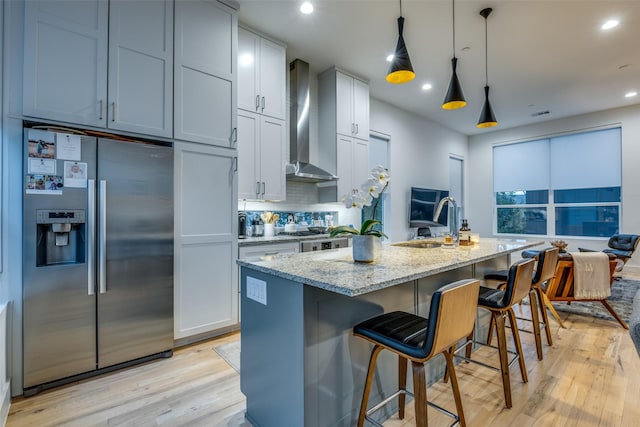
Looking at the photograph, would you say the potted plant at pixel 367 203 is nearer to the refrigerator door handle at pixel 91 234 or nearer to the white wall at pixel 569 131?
the refrigerator door handle at pixel 91 234

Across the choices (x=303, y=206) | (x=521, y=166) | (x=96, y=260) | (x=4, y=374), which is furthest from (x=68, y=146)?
(x=521, y=166)

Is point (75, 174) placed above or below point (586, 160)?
below

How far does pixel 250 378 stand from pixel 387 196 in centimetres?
455

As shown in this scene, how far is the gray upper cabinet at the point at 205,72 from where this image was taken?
8.96 feet

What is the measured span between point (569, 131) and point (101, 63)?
8003mm

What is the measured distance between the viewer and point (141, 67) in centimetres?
251

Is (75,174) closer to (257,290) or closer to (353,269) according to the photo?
(257,290)

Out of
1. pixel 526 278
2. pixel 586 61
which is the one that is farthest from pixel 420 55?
pixel 526 278

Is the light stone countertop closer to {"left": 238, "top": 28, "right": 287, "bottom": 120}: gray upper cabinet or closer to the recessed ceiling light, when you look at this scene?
{"left": 238, "top": 28, "right": 287, "bottom": 120}: gray upper cabinet

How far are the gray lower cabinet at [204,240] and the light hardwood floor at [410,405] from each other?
38cm

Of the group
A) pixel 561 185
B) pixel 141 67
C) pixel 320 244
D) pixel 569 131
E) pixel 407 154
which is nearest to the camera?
pixel 141 67

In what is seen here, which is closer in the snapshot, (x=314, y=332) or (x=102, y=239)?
(x=314, y=332)

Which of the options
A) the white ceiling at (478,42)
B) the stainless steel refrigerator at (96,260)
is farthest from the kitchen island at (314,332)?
the white ceiling at (478,42)

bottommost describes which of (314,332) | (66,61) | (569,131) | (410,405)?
(410,405)
